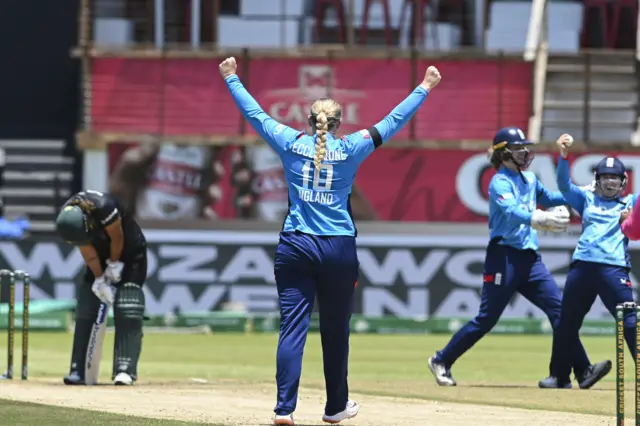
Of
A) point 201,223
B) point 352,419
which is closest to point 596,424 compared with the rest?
point 352,419

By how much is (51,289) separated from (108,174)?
11.5ft

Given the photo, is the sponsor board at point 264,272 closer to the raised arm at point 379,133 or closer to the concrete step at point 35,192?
the concrete step at point 35,192

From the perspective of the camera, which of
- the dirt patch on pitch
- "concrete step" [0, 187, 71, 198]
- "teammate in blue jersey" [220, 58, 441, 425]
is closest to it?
"teammate in blue jersey" [220, 58, 441, 425]

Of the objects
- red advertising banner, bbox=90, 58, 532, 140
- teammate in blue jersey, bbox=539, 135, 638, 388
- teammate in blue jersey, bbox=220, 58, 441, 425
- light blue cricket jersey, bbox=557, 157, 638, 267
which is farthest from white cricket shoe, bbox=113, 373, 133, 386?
red advertising banner, bbox=90, 58, 532, 140

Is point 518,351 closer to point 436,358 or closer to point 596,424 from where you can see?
point 436,358

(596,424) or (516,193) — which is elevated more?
(516,193)

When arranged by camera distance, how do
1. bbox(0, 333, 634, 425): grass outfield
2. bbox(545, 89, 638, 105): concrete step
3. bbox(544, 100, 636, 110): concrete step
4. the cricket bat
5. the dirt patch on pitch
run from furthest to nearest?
bbox(545, 89, 638, 105): concrete step, bbox(544, 100, 636, 110): concrete step, the cricket bat, bbox(0, 333, 634, 425): grass outfield, the dirt patch on pitch

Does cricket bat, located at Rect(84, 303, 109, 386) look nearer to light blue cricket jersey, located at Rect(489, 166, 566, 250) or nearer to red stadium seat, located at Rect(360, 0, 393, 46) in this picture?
light blue cricket jersey, located at Rect(489, 166, 566, 250)

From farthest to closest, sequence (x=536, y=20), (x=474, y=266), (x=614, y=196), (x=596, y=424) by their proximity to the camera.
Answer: (x=536, y=20) → (x=474, y=266) → (x=614, y=196) → (x=596, y=424)

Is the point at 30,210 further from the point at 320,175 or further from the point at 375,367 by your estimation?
the point at 320,175

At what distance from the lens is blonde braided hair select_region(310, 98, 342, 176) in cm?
1009

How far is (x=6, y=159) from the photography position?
29.8 m

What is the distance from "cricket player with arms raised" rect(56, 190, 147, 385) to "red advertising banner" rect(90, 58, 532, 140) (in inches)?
567

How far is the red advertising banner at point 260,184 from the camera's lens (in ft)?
90.5
